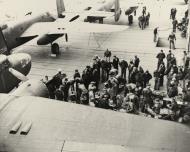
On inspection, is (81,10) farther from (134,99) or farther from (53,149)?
(53,149)

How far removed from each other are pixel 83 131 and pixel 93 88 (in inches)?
236

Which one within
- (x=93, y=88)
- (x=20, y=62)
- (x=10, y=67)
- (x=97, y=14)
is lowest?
(x=93, y=88)

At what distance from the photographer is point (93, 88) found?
1488 centimetres

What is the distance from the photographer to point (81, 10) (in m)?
28.4

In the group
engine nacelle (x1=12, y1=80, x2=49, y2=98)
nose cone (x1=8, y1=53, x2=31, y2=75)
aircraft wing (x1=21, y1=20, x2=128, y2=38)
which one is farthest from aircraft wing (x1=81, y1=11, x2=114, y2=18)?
engine nacelle (x1=12, y1=80, x2=49, y2=98)

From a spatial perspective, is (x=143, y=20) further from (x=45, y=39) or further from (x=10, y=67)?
(x=10, y=67)

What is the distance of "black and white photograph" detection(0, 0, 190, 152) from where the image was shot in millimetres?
8656

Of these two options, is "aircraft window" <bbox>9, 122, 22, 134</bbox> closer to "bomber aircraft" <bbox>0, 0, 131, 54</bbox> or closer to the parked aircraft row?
the parked aircraft row

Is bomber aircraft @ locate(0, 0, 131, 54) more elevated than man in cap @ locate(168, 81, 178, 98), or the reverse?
bomber aircraft @ locate(0, 0, 131, 54)

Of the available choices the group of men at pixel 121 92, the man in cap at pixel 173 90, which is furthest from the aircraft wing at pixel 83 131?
the man in cap at pixel 173 90

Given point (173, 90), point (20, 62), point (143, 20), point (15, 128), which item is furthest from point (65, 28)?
point (15, 128)

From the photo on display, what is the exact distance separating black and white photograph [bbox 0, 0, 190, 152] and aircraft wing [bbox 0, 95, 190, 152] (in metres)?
0.02

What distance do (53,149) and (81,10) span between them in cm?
2120

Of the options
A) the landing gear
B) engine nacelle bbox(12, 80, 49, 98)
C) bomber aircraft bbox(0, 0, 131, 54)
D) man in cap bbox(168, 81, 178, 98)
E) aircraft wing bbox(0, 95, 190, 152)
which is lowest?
the landing gear
